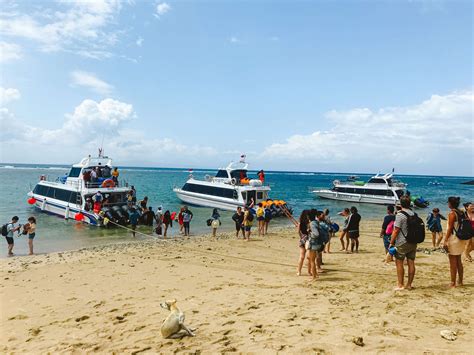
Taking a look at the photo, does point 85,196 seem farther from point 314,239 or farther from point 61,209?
point 314,239

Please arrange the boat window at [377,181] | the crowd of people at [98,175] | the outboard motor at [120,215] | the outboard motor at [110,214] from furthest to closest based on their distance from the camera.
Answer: the boat window at [377,181] → the crowd of people at [98,175] → the outboard motor at [120,215] → the outboard motor at [110,214]

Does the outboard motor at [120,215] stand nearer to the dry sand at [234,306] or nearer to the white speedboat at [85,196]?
the white speedboat at [85,196]

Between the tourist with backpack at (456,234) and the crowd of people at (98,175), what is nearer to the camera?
the tourist with backpack at (456,234)

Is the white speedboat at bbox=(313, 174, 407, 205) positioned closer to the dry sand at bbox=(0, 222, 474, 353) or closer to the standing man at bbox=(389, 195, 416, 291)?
the dry sand at bbox=(0, 222, 474, 353)

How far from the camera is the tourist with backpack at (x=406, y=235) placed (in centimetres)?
607

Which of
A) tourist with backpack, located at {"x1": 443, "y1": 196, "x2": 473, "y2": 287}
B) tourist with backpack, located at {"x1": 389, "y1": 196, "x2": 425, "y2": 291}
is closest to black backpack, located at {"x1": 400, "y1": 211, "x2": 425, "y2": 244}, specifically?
tourist with backpack, located at {"x1": 389, "y1": 196, "x2": 425, "y2": 291}

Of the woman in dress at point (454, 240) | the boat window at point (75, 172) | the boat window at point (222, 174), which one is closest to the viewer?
the woman in dress at point (454, 240)

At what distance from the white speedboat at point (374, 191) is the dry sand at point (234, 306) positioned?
96.3 feet

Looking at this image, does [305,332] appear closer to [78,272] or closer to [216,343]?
[216,343]

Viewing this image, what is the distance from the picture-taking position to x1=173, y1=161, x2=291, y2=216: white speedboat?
2812 centimetres

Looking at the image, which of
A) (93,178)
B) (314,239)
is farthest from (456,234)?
(93,178)

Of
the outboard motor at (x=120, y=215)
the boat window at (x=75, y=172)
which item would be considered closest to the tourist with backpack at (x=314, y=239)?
the outboard motor at (x=120, y=215)

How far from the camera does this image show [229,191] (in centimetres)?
2955

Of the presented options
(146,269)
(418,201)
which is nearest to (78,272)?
(146,269)
